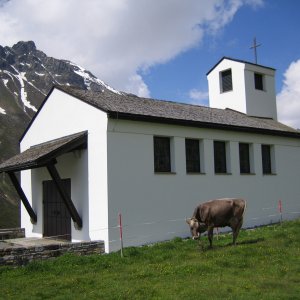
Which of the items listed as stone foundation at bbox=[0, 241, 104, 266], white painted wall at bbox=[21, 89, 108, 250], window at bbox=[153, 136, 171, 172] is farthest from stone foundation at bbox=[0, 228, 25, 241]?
window at bbox=[153, 136, 171, 172]

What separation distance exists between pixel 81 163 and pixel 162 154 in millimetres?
2890

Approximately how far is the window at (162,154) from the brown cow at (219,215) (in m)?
3.10

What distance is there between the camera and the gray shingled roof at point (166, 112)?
1495cm

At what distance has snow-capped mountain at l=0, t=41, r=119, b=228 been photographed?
112m

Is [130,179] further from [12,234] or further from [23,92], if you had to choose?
[23,92]

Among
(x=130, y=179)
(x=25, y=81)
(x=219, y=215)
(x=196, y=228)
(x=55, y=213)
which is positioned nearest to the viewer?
(x=196, y=228)

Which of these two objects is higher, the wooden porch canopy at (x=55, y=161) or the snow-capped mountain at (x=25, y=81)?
the snow-capped mountain at (x=25, y=81)

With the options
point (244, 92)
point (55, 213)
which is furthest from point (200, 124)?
point (244, 92)

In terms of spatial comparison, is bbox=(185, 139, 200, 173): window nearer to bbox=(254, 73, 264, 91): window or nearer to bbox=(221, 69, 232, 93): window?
bbox=(221, 69, 232, 93): window

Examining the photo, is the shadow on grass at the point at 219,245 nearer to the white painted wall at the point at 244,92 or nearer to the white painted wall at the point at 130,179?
the white painted wall at the point at 130,179

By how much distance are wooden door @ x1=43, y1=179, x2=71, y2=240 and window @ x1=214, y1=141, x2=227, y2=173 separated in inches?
232

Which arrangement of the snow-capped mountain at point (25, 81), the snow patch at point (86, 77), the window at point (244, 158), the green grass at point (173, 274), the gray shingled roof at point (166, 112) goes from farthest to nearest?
the snow patch at point (86, 77), the snow-capped mountain at point (25, 81), the window at point (244, 158), the gray shingled roof at point (166, 112), the green grass at point (173, 274)

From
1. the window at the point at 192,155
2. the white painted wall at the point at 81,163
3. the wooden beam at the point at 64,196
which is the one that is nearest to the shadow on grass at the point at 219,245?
the white painted wall at the point at 81,163

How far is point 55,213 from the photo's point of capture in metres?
16.8
